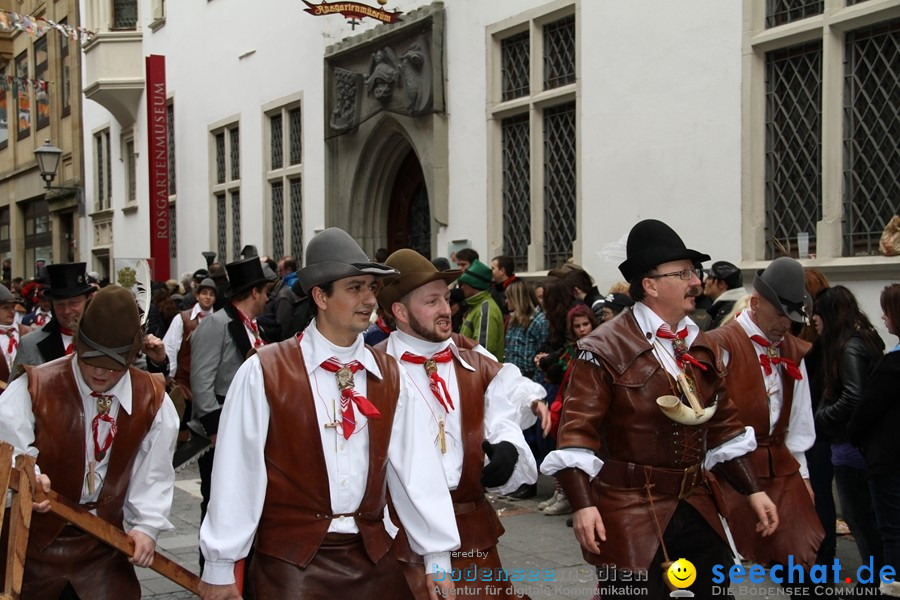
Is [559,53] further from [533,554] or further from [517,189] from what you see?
[533,554]

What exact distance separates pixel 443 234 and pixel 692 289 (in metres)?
9.12

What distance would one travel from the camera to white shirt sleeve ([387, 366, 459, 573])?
3617mm

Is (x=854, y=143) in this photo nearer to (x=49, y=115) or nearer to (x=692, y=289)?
(x=692, y=289)

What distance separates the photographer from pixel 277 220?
17953mm

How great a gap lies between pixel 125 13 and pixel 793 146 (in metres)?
18.9

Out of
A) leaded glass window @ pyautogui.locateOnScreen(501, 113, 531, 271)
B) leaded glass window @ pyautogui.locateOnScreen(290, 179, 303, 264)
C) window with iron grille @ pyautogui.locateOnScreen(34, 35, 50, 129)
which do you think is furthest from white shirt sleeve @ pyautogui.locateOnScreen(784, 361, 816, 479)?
window with iron grille @ pyautogui.locateOnScreen(34, 35, 50, 129)

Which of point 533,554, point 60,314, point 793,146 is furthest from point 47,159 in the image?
point 533,554

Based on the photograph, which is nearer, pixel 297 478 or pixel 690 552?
pixel 297 478

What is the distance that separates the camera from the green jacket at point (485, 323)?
9.35m

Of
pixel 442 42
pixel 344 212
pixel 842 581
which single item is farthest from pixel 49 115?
pixel 842 581

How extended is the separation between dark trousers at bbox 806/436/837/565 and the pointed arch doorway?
8824 mm

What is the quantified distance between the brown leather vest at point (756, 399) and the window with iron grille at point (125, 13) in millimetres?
21474

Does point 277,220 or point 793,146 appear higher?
point 793,146

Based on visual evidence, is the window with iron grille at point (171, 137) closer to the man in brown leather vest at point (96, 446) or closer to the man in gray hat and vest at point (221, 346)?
the man in gray hat and vest at point (221, 346)
